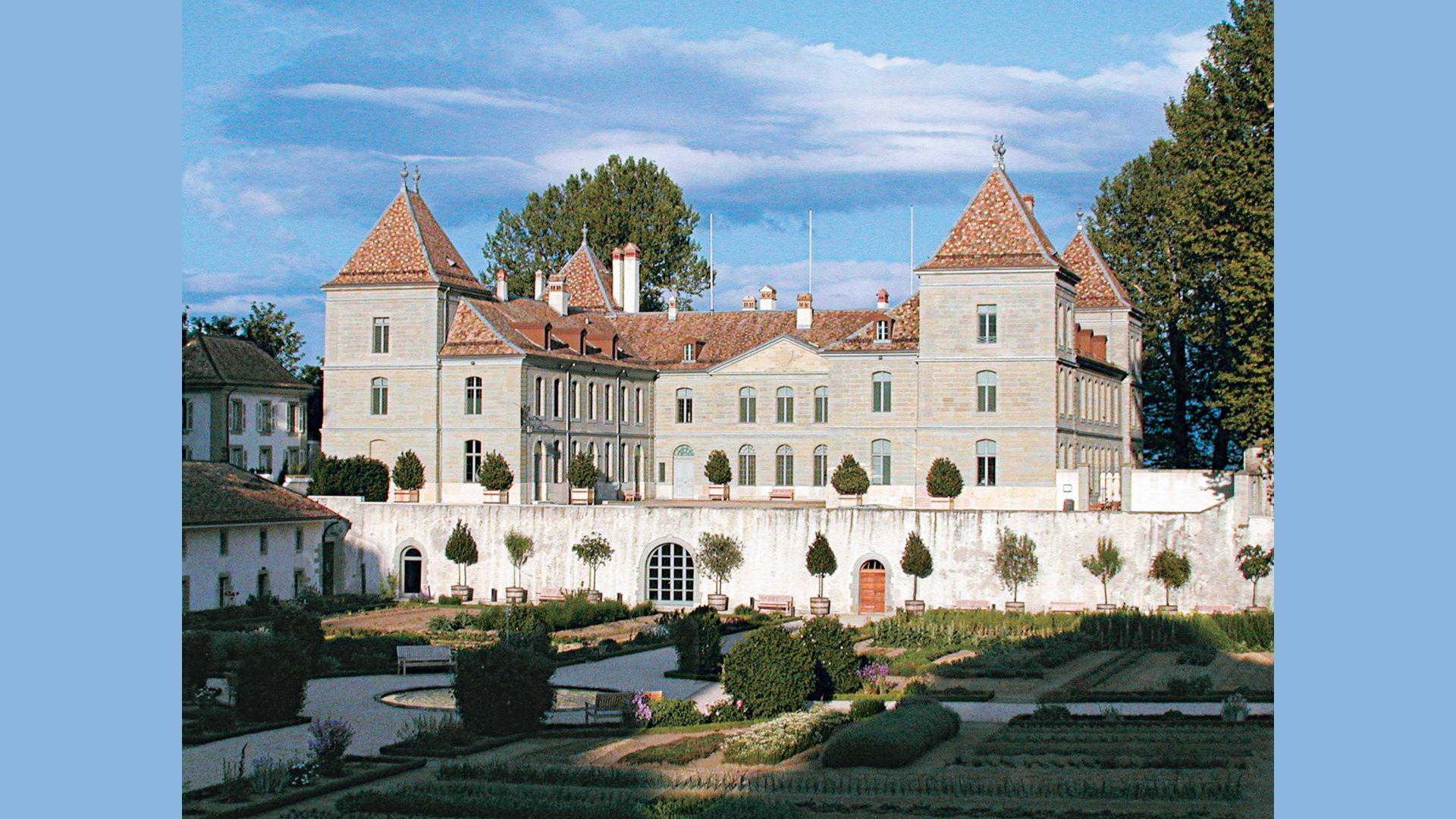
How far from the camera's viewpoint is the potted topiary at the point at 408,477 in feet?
171

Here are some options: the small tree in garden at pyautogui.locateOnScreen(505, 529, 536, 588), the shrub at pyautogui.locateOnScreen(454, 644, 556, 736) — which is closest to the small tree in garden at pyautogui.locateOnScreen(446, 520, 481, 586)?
the small tree in garden at pyautogui.locateOnScreen(505, 529, 536, 588)

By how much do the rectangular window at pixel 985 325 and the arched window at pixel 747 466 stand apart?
11729 millimetres

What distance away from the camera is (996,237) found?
50188 millimetres

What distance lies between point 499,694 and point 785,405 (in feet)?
111

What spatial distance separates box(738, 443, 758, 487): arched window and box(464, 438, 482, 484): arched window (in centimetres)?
970

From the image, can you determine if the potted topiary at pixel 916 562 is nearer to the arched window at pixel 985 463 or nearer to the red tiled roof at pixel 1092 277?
the arched window at pixel 985 463

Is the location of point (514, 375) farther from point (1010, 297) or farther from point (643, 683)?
point (643, 683)

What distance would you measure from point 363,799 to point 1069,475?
1274 inches

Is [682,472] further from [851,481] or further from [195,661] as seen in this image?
[195,661]

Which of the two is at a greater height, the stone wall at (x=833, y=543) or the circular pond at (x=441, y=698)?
the stone wall at (x=833, y=543)

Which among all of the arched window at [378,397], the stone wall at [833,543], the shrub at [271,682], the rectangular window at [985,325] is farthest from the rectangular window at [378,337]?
the shrub at [271,682]

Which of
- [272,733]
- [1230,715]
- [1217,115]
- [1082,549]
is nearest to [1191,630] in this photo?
[1082,549]

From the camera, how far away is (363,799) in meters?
20.5

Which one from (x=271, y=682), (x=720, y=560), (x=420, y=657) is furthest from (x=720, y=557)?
(x=271, y=682)
